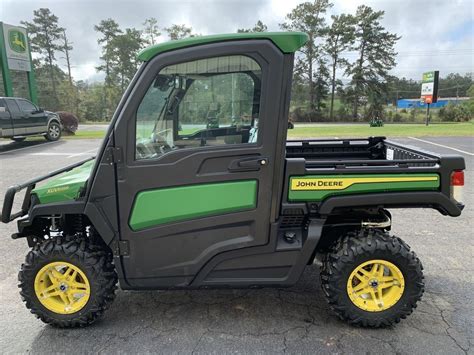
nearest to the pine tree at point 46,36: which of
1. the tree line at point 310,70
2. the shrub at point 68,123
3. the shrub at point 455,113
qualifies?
the tree line at point 310,70

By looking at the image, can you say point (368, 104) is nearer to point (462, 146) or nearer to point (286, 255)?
point (462, 146)

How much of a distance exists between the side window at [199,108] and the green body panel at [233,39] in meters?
0.13

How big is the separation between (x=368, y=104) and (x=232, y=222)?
1917 inches

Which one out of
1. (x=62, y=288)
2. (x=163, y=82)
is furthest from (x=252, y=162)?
(x=62, y=288)

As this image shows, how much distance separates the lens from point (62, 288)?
2.80m

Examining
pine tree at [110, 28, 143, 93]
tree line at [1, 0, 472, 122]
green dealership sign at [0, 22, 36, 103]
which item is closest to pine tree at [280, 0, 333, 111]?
tree line at [1, 0, 472, 122]

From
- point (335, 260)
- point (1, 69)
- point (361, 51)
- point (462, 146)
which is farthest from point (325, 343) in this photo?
point (361, 51)

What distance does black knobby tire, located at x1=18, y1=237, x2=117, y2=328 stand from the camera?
8.89 feet

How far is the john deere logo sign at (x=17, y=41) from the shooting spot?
17516mm

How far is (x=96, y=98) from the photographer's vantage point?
1757 inches

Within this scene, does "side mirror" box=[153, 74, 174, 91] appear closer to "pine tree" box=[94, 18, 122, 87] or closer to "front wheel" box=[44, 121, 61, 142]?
"front wheel" box=[44, 121, 61, 142]

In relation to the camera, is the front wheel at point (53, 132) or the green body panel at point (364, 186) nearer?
the green body panel at point (364, 186)

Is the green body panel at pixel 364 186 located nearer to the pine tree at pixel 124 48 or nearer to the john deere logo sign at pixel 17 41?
the john deere logo sign at pixel 17 41

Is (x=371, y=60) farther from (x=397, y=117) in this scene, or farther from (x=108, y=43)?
(x=108, y=43)
